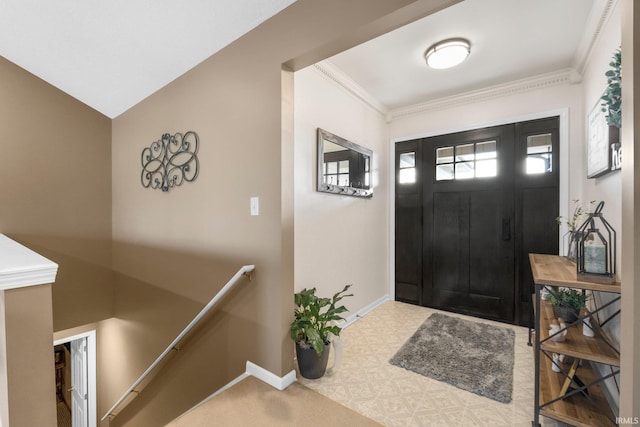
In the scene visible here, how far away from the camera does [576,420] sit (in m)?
1.26

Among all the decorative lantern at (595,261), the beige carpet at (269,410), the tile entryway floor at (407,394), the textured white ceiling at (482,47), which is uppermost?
the textured white ceiling at (482,47)

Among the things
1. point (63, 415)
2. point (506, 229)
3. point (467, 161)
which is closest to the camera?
point (506, 229)

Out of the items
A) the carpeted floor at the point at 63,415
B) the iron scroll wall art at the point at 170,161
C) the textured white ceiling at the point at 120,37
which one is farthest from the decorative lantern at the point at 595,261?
the carpeted floor at the point at 63,415

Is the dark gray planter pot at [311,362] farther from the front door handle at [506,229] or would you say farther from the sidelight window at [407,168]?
the sidelight window at [407,168]

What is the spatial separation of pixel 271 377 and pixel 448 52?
265 cm

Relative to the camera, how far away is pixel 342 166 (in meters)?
2.75

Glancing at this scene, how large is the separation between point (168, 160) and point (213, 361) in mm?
1711

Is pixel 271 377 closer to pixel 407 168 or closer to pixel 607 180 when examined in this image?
pixel 607 180

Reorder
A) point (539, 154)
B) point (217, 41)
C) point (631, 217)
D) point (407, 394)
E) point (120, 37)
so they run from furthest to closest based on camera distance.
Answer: point (539, 154) → point (120, 37) → point (217, 41) → point (407, 394) → point (631, 217)

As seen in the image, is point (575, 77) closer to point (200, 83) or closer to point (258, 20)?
point (258, 20)

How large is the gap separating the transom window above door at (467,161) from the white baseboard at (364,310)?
5.12 ft

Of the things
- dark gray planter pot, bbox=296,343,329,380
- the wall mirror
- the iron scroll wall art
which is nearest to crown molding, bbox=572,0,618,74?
the wall mirror

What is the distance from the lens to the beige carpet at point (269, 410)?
1.48 metres

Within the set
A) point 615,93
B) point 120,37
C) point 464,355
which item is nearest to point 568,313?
point 464,355
